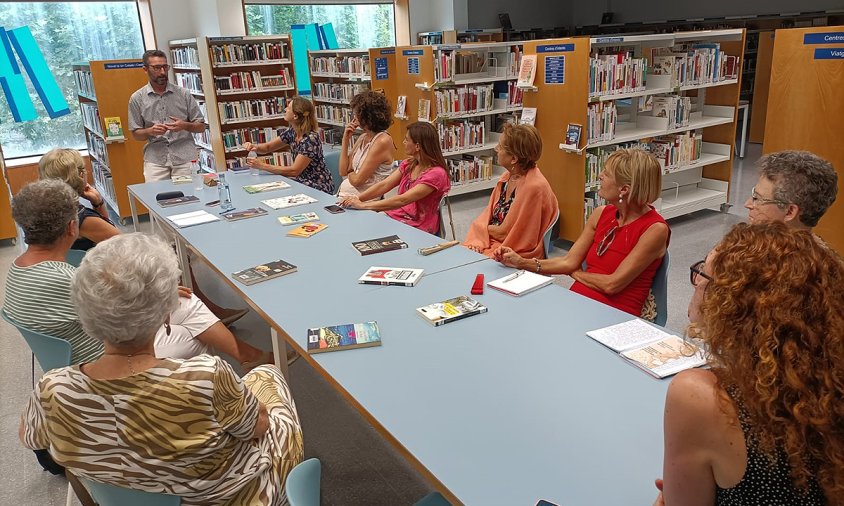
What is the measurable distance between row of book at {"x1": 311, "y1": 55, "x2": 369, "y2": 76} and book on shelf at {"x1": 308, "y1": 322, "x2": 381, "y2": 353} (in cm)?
603

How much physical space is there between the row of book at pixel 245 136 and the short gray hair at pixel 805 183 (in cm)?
647

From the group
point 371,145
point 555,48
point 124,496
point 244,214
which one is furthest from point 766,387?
point 555,48

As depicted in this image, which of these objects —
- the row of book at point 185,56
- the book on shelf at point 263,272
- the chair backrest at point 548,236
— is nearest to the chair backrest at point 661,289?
the chair backrest at point 548,236

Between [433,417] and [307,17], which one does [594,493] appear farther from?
[307,17]

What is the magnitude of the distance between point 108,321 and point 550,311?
1.48m

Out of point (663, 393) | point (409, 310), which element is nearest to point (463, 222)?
point (409, 310)

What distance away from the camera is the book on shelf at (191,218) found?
3.65 meters

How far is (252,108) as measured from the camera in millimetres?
7691

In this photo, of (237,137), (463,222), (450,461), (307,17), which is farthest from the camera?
(307,17)

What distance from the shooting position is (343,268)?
277 centimetres

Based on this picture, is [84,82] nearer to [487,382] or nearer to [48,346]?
[48,346]

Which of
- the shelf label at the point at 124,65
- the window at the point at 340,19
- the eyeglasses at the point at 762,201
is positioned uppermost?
the window at the point at 340,19

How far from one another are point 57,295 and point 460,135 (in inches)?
210

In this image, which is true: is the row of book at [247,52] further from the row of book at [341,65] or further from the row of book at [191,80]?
the row of book at [341,65]
